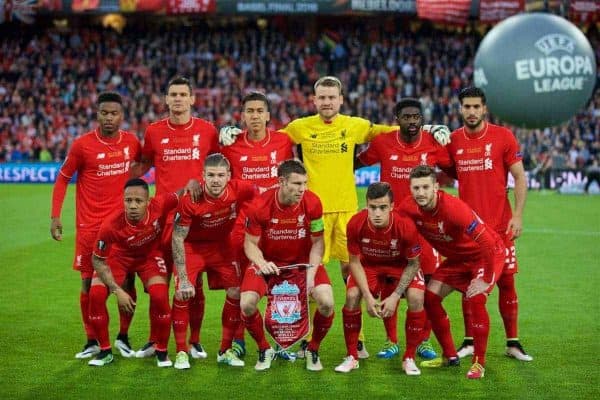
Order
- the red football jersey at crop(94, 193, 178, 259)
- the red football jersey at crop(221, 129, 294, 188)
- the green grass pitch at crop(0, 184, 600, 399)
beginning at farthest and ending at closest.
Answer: the red football jersey at crop(221, 129, 294, 188) → the red football jersey at crop(94, 193, 178, 259) → the green grass pitch at crop(0, 184, 600, 399)

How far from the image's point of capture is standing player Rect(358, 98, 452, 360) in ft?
26.7

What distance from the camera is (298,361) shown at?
7930 mm

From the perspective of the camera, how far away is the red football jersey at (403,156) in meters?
8.28

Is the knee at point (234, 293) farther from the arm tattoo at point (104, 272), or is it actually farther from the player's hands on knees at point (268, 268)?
the arm tattoo at point (104, 272)

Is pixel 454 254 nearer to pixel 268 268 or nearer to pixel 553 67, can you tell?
pixel 268 268

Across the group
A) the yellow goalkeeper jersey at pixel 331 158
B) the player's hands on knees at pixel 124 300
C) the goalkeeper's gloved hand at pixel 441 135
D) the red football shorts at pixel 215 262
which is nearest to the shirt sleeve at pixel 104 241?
the player's hands on knees at pixel 124 300

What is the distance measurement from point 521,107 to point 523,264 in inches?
93.6

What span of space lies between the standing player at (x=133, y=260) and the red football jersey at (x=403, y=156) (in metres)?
1.76

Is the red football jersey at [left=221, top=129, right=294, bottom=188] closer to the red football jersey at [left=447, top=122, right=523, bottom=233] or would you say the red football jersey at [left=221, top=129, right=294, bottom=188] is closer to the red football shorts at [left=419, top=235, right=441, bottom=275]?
the red football shorts at [left=419, top=235, right=441, bottom=275]

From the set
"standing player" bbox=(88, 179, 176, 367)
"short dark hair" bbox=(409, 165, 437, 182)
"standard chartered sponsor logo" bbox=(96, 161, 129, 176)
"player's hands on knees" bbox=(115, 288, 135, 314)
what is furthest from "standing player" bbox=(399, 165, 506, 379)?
"standard chartered sponsor logo" bbox=(96, 161, 129, 176)

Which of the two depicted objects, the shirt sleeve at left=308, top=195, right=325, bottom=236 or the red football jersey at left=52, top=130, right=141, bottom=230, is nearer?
the shirt sleeve at left=308, top=195, right=325, bottom=236

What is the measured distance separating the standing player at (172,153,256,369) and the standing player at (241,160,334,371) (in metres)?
0.26

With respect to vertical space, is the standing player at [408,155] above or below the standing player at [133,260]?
above

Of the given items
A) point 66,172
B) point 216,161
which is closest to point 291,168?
point 216,161
